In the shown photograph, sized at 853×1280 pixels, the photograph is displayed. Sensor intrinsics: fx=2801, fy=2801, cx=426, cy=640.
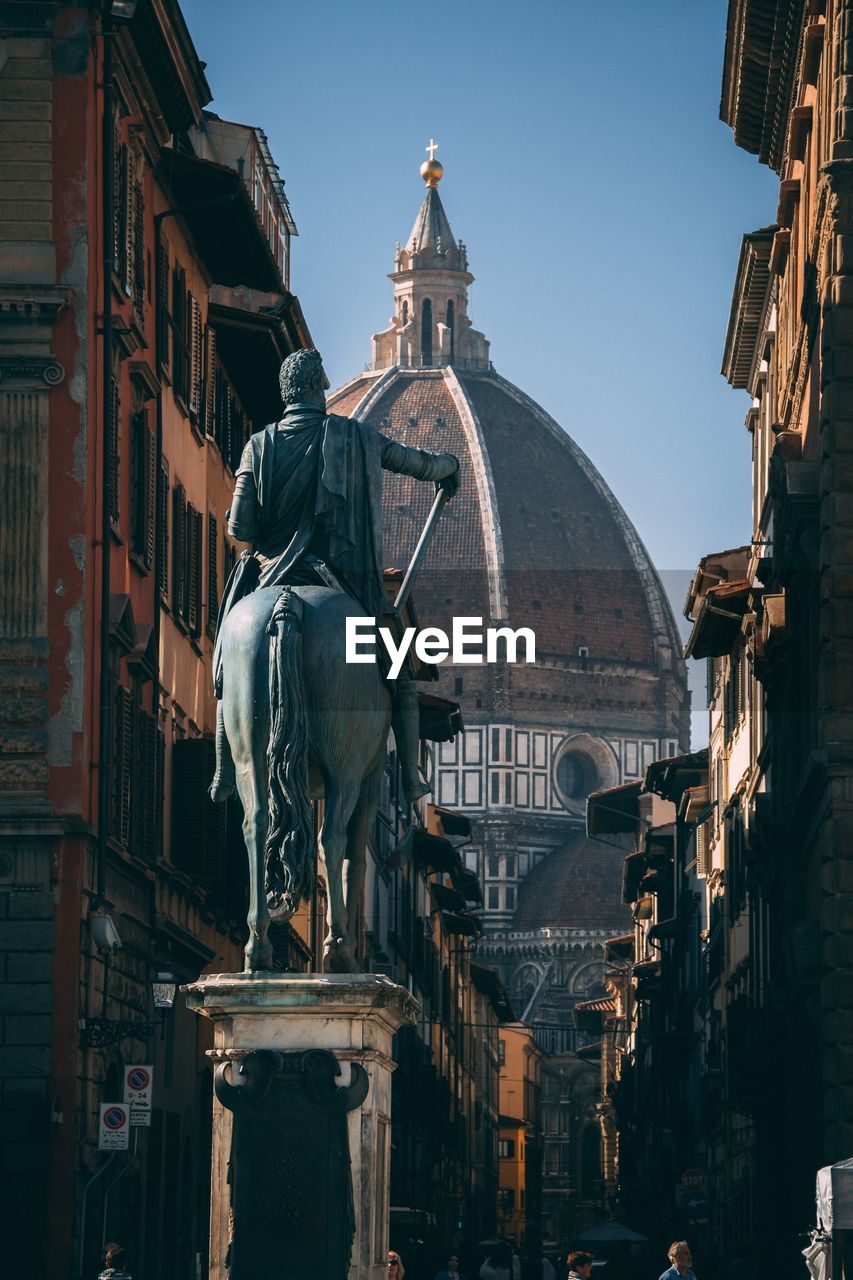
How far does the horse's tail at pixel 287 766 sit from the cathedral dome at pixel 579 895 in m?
161

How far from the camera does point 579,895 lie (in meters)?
175

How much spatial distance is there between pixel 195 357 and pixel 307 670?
23.8 m

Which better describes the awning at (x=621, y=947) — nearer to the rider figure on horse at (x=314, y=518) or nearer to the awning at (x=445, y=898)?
the awning at (x=445, y=898)

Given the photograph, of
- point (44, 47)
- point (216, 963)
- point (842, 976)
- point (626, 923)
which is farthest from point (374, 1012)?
point (626, 923)

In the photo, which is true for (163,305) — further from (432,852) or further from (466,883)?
(466,883)

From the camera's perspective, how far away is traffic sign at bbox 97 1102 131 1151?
24172mm

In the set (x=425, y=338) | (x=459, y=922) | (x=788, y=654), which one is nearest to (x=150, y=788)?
(x=788, y=654)

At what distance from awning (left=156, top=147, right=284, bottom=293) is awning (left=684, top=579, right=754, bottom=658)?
720cm

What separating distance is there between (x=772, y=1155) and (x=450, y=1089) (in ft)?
155

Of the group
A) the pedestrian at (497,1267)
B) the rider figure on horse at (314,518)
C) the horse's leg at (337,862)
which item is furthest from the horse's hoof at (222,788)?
the pedestrian at (497,1267)

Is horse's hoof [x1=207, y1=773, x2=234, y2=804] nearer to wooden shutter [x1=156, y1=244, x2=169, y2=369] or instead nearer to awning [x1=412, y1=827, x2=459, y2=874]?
wooden shutter [x1=156, y1=244, x2=169, y2=369]

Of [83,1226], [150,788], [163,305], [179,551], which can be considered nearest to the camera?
[83,1226]

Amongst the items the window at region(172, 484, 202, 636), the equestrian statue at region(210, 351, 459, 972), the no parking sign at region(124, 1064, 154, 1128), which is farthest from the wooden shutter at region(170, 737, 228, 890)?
the equestrian statue at region(210, 351, 459, 972)

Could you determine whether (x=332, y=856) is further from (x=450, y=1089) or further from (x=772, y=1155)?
(x=450, y=1089)
